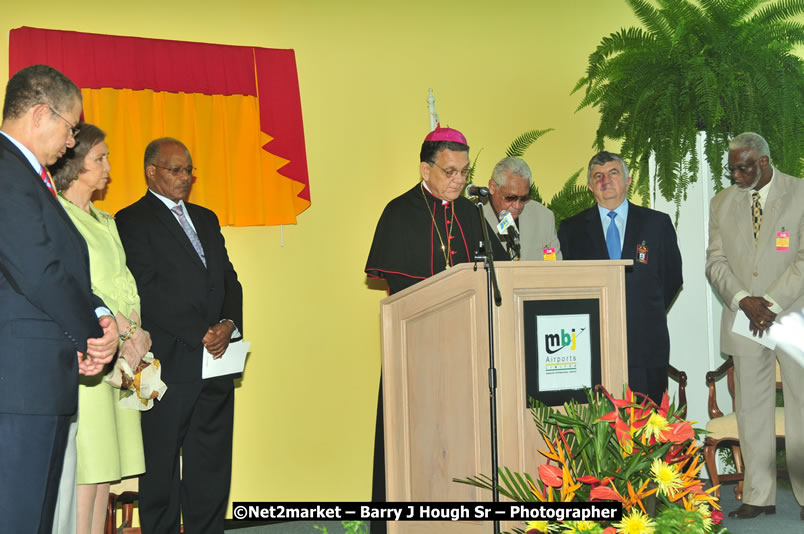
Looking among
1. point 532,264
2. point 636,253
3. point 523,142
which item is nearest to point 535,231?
point 636,253

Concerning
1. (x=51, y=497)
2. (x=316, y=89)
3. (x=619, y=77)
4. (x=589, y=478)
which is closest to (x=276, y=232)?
(x=316, y=89)

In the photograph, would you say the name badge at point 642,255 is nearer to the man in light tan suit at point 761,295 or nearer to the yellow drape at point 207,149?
the man in light tan suit at point 761,295

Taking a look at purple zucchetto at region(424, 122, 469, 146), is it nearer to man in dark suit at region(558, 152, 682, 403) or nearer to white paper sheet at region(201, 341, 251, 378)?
man in dark suit at region(558, 152, 682, 403)

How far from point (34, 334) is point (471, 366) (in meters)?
1.40

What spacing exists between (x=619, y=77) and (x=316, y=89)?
2.07 meters

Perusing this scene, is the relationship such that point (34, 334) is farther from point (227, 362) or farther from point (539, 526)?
point (227, 362)

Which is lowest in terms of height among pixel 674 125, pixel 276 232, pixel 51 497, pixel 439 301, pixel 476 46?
pixel 51 497

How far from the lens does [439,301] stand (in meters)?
3.04

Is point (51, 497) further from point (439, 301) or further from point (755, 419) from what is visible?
point (755, 419)

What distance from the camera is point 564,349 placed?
9.27ft

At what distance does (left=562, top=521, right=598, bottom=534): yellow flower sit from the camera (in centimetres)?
218

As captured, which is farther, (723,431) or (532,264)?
(723,431)

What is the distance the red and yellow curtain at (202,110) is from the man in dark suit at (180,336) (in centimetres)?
82

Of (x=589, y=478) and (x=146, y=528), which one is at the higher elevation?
(x=589, y=478)
